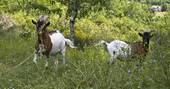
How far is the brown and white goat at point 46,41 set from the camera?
13.0m

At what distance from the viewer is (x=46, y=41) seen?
1341 centimetres

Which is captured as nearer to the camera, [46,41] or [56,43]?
[46,41]

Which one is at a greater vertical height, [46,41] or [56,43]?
[46,41]

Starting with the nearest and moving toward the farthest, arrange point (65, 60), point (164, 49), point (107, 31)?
point (164, 49)
point (65, 60)
point (107, 31)

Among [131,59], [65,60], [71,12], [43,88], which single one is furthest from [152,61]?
[71,12]

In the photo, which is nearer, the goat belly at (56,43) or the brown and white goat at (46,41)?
the brown and white goat at (46,41)

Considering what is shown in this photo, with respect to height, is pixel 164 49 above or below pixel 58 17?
above

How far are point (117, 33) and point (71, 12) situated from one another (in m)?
5.79

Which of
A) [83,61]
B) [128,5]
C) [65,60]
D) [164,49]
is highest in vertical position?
[164,49]

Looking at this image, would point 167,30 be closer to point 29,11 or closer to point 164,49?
Result: point 164,49

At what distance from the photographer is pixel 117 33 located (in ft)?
78.0

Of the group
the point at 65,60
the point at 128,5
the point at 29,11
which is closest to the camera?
the point at 65,60

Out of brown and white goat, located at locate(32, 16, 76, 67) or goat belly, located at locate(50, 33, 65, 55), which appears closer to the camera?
brown and white goat, located at locate(32, 16, 76, 67)

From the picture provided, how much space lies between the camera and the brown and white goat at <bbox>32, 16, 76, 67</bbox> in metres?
13.0
